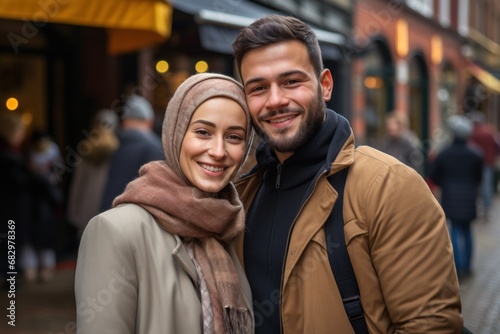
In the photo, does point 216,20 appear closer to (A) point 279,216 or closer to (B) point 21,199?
(B) point 21,199

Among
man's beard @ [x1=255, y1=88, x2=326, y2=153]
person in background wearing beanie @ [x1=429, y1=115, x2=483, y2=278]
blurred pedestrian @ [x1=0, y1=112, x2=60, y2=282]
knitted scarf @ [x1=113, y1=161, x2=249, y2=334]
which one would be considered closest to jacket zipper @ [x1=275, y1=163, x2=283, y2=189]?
man's beard @ [x1=255, y1=88, x2=326, y2=153]

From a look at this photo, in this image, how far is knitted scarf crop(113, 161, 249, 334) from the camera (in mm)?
2080

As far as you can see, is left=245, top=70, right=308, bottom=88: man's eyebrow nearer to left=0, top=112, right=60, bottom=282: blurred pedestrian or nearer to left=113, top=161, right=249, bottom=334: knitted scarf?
left=113, top=161, right=249, bottom=334: knitted scarf

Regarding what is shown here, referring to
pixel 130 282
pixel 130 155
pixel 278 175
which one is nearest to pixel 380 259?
pixel 278 175

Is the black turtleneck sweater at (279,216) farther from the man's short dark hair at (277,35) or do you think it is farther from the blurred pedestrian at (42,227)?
the blurred pedestrian at (42,227)

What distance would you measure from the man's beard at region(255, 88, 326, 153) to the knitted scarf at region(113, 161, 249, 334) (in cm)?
26

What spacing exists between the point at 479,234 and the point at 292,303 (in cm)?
950

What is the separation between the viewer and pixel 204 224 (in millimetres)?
2127

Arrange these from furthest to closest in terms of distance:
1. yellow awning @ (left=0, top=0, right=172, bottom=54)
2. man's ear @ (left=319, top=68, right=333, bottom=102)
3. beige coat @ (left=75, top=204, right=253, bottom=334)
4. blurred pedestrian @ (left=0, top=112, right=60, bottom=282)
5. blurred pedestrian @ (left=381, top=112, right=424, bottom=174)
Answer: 1. blurred pedestrian @ (left=381, top=112, right=424, bottom=174)
2. blurred pedestrian @ (left=0, top=112, right=60, bottom=282)
3. yellow awning @ (left=0, top=0, right=172, bottom=54)
4. man's ear @ (left=319, top=68, right=333, bottom=102)
5. beige coat @ (left=75, top=204, right=253, bottom=334)

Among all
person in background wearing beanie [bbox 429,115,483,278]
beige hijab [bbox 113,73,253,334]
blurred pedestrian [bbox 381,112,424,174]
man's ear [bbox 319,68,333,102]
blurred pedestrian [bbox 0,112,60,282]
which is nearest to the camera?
beige hijab [bbox 113,73,253,334]

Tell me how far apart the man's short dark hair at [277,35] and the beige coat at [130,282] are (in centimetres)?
69

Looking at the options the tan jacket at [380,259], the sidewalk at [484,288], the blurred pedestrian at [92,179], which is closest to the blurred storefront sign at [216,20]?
the blurred pedestrian at [92,179]

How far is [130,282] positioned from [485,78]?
23.1 meters

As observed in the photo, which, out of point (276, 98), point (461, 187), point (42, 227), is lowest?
point (42, 227)
